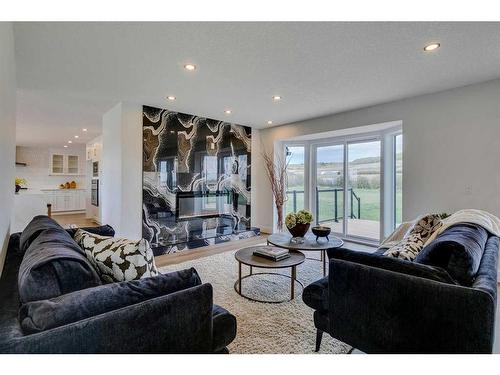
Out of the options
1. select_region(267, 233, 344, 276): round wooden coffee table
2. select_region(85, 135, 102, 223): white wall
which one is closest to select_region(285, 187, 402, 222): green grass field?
select_region(267, 233, 344, 276): round wooden coffee table

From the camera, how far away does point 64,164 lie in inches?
361

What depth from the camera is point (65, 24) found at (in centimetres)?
200

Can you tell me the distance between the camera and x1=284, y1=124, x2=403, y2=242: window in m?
4.48

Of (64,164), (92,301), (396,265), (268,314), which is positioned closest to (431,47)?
(396,265)

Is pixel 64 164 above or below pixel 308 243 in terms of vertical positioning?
above

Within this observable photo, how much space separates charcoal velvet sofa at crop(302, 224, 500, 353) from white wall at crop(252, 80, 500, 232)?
1.92 metres

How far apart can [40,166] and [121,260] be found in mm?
9948

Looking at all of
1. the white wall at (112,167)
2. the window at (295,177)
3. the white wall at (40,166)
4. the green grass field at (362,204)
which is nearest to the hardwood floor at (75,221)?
the white wall at (40,166)

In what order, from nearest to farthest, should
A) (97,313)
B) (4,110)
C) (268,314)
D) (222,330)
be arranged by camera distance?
(97,313)
(222,330)
(4,110)
(268,314)

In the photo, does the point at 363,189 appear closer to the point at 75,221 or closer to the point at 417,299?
the point at 417,299

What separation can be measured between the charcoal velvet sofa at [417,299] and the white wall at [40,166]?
9.74 meters

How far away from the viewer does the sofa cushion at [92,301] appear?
0.88 m

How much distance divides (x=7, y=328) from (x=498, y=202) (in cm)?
430

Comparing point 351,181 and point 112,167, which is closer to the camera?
point 112,167
